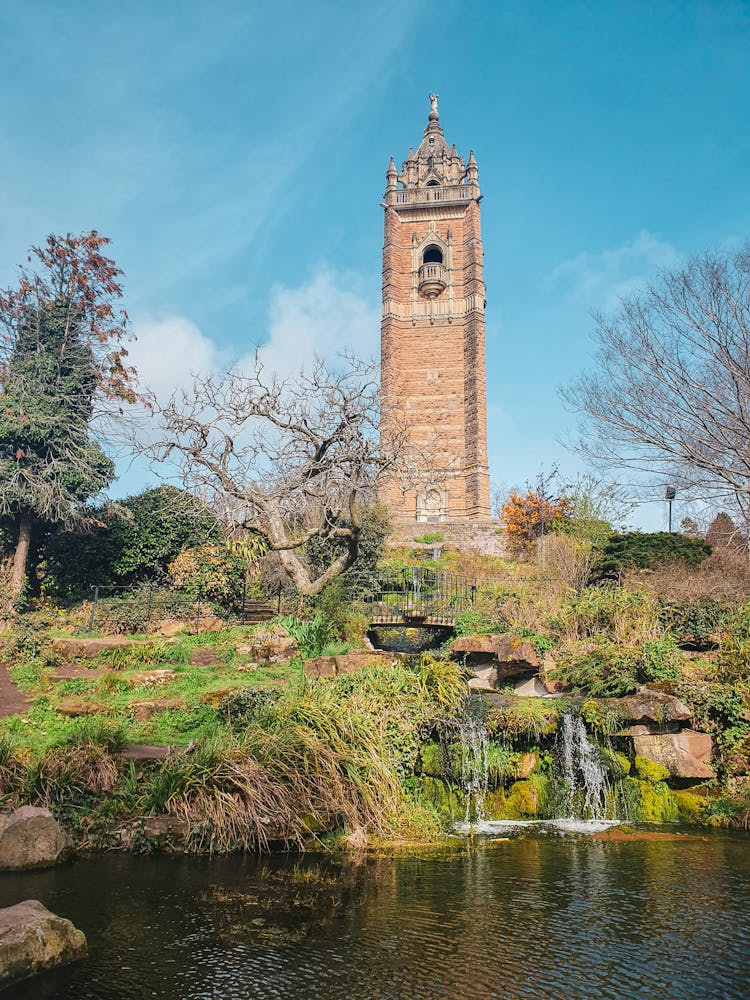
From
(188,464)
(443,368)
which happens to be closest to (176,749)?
(188,464)

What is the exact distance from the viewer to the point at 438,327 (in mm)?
36125

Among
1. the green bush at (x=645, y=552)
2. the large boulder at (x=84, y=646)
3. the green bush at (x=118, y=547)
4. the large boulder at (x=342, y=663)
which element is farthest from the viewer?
the green bush at (x=118, y=547)

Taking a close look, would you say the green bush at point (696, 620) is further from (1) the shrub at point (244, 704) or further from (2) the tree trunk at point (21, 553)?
(2) the tree trunk at point (21, 553)

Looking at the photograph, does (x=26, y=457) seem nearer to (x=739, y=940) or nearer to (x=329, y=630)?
(x=329, y=630)

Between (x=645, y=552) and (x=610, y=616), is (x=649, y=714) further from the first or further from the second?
(x=645, y=552)

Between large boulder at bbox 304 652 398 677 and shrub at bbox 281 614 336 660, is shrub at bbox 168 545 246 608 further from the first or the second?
large boulder at bbox 304 652 398 677

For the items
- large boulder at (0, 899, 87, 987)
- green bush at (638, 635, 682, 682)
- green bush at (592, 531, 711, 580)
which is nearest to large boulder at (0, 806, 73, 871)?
large boulder at (0, 899, 87, 987)

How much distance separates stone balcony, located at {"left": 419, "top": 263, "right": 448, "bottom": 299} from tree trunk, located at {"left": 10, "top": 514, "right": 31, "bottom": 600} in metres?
24.9

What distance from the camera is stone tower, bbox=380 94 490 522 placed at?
33.6 m

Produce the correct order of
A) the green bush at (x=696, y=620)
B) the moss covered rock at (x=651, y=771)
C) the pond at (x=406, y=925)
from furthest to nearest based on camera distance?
the green bush at (x=696, y=620) → the moss covered rock at (x=651, y=771) → the pond at (x=406, y=925)

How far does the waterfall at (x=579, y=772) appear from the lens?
813 cm

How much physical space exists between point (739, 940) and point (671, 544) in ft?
43.8

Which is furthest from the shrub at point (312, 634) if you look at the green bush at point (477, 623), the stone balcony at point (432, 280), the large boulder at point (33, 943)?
the stone balcony at point (432, 280)

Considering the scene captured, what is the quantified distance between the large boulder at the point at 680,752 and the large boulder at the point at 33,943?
6.98 m
